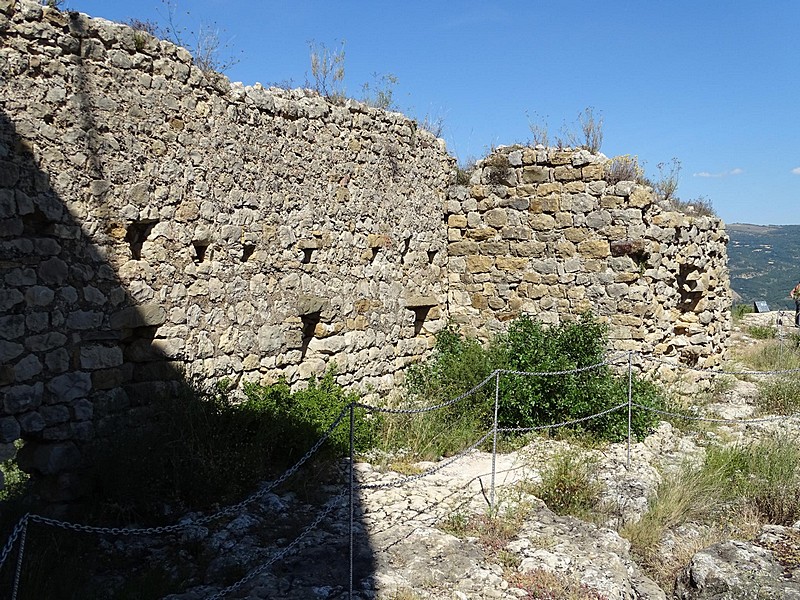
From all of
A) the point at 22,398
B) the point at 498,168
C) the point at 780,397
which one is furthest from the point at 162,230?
the point at 780,397

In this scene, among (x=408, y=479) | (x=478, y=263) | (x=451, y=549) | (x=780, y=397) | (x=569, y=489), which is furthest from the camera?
(x=478, y=263)

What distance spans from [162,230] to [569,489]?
4.12 m

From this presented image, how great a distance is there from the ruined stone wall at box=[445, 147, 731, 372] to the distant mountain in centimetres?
2109

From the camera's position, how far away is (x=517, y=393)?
809 centimetres

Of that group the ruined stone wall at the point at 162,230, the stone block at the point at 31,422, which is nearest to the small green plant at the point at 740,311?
the ruined stone wall at the point at 162,230

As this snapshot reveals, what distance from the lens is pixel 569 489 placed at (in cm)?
637

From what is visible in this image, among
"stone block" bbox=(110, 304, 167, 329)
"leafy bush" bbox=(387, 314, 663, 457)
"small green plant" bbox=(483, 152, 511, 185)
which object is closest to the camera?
"stone block" bbox=(110, 304, 167, 329)

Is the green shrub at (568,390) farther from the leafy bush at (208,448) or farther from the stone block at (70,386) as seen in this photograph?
the stone block at (70,386)

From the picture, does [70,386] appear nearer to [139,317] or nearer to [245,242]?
[139,317]

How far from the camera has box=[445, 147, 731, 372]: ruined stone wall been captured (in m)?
9.18

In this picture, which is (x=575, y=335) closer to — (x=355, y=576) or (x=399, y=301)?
(x=399, y=301)

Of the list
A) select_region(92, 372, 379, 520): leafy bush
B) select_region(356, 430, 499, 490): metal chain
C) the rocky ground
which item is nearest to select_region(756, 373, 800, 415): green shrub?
the rocky ground

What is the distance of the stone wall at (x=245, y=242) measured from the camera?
537cm

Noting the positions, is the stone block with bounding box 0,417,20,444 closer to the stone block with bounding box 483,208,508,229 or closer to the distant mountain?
the stone block with bounding box 483,208,508,229
